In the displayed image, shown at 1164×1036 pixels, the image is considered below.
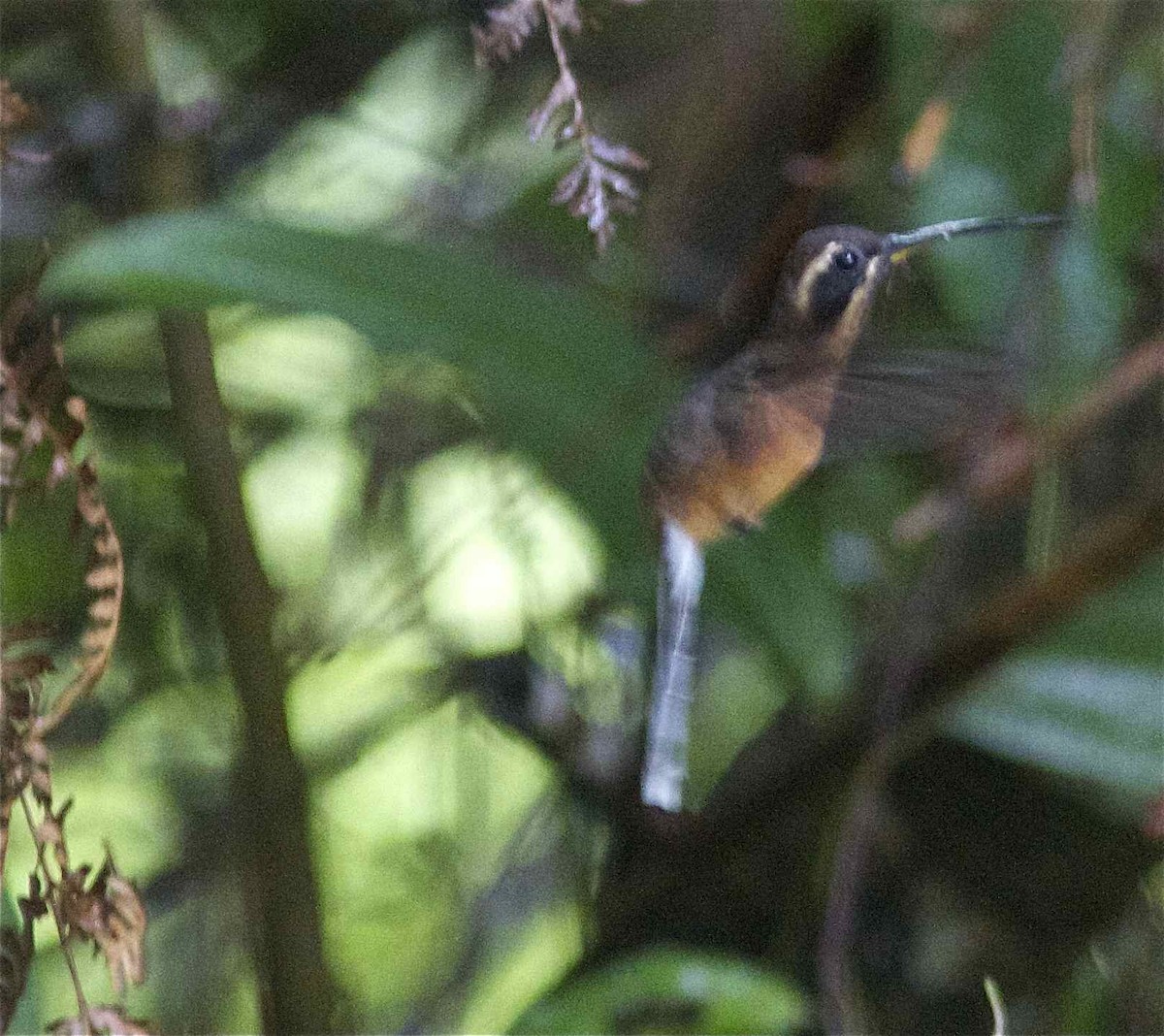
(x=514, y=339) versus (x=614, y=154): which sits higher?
(x=614, y=154)

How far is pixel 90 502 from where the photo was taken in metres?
0.63

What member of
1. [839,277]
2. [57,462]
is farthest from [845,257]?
[57,462]

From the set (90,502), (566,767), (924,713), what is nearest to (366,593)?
(566,767)

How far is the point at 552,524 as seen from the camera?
1.36 metres

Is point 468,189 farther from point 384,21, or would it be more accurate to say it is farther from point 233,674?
point 233,674

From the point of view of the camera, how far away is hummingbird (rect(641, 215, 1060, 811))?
0.75 metres

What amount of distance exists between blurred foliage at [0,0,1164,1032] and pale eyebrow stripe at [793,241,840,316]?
0.68 ft

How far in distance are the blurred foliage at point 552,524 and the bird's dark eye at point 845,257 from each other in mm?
225

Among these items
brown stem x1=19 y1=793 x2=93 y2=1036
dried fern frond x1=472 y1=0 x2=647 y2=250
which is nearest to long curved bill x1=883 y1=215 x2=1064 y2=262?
dried fern frond x1=472 y1=0 x2=647 y2=250

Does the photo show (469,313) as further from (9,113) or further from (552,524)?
(552,524)

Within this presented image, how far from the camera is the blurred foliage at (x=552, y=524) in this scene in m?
1.10

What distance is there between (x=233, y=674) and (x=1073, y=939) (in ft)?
2.70

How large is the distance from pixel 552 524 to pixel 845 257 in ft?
2.09

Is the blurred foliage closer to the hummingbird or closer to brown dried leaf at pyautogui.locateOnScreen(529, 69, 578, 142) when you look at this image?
the hummingbird
